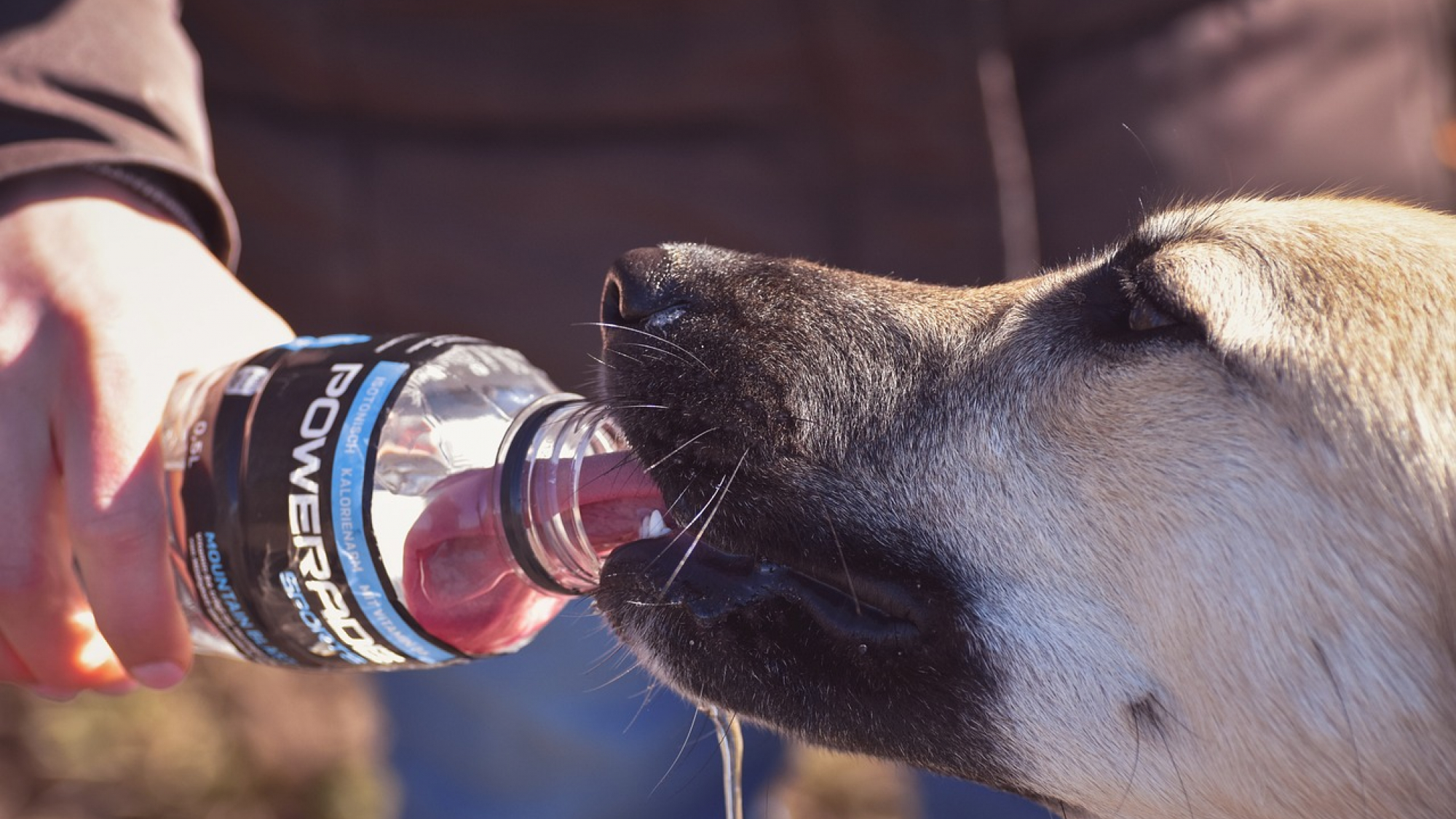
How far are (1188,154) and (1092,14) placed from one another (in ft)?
0.97

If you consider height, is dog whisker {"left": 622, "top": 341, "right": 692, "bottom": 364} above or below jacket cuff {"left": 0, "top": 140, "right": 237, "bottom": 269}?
below

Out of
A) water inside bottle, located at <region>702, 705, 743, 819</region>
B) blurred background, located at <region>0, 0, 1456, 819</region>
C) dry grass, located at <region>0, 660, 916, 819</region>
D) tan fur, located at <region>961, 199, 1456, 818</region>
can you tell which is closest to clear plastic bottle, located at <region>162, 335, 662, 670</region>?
water inside bottle, located at <region>702, 705, 743, 819</region>

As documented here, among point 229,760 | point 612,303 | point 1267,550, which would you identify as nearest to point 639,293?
point 612,303

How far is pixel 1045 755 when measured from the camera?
163 cm

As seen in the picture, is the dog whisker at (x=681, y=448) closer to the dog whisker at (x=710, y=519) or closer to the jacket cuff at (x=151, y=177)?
the dog whisker at (x=710, y=519)

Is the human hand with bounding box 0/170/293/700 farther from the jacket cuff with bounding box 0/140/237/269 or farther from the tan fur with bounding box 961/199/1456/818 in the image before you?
the tan fur with bounding box 961/199/1456/818

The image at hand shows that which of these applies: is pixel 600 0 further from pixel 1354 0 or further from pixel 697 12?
pixel 1354 0

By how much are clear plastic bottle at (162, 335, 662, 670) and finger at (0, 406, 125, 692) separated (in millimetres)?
127

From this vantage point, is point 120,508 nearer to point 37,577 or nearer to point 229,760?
point 37,577

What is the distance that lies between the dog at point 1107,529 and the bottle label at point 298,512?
32 cm

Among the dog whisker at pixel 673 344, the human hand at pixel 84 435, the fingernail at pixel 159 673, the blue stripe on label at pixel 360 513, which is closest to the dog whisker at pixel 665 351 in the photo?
the dog whisker at pixel 673 344

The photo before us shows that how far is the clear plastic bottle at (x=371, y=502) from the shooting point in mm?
1428

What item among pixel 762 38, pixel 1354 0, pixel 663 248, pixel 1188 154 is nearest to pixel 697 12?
pixel 762 38

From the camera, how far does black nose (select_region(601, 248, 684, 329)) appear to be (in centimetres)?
173
